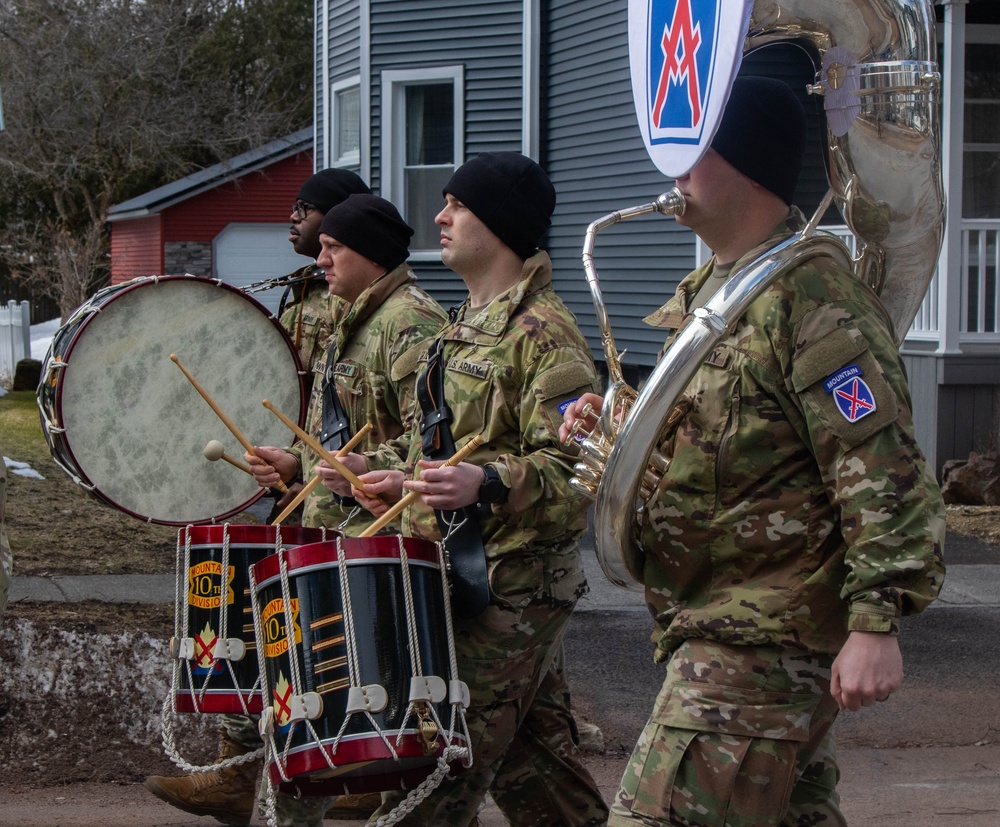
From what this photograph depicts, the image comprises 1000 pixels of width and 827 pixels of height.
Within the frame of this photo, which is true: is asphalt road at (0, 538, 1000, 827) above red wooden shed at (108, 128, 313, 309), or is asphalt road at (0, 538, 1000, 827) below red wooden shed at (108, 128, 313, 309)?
below

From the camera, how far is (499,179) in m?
3.74

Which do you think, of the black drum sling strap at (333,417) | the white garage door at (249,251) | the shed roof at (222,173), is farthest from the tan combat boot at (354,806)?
the white garage door at (249,251)

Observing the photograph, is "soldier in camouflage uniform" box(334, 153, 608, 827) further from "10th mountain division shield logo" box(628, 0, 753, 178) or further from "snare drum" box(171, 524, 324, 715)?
"10th mountain division shield logo" box(628, 0, 753, 178)

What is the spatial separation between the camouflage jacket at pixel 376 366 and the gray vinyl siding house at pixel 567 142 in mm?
7133

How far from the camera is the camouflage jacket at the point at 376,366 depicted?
4113mm

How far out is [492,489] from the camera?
3232 millimetres

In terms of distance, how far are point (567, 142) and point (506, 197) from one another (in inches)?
446

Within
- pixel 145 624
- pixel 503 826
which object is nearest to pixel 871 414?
pixel 503 826

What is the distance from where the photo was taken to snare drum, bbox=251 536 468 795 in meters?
2.94

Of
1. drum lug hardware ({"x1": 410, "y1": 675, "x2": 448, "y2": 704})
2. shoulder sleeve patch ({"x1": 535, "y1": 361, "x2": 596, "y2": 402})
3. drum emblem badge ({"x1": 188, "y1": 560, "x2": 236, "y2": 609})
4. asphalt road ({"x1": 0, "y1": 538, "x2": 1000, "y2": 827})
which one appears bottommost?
asphalt road ({"x1": 0, "y1": 538, "x2": 1000, "y2": 827})

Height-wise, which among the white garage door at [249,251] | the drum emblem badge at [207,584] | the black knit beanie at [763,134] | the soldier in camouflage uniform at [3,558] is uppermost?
the white garage door at [249,251]

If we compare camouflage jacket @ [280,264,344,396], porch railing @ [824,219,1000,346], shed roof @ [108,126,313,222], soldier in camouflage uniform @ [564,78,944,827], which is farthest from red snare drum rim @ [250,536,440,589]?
shed roof @ [108,126,313,222]

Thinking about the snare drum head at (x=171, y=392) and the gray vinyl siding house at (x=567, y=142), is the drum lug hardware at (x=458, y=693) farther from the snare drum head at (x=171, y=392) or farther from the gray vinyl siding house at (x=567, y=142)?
the gray vinyl siding house at (x=567, y=142)

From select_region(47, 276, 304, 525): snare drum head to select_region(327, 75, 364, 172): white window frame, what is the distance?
11807 mm
